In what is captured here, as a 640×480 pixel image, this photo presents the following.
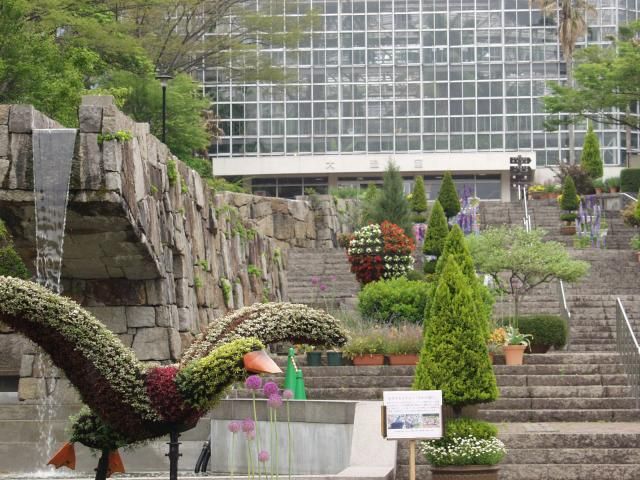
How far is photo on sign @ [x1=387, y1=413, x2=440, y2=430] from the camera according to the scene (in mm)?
12344

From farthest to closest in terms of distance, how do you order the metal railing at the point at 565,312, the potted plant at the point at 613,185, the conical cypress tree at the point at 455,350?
the potted plant at the point at 613,185, the metal railing at the point at 565,312, the conical cypress tree at the point at 455,350

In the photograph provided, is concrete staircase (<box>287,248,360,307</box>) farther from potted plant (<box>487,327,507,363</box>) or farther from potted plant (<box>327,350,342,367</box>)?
potted plant (<box>487,327,507,363</box>)

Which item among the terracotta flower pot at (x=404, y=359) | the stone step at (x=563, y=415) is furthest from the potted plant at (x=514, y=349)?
the stone step at (x=563, y=415)

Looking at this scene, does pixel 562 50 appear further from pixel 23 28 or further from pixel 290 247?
pixel 23 28

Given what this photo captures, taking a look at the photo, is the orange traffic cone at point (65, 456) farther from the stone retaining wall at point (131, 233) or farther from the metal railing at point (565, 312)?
the metal railing at point (565, 312)

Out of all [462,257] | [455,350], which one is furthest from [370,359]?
[455,350]

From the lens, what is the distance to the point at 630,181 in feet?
155

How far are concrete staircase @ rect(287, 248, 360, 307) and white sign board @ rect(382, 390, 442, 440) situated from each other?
18.0 meters

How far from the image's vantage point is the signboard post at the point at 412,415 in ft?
40.4

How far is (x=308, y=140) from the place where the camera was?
200 feet

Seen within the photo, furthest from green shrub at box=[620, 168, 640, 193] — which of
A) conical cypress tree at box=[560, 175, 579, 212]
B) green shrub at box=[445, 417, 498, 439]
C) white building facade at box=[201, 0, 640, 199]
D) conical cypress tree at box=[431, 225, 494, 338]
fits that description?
green shrub at box=[445, 417, 498, 439]

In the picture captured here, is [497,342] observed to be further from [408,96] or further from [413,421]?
[408,96]

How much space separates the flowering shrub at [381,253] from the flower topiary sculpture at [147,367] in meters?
19.1

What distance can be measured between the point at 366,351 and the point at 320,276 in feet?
43.3
